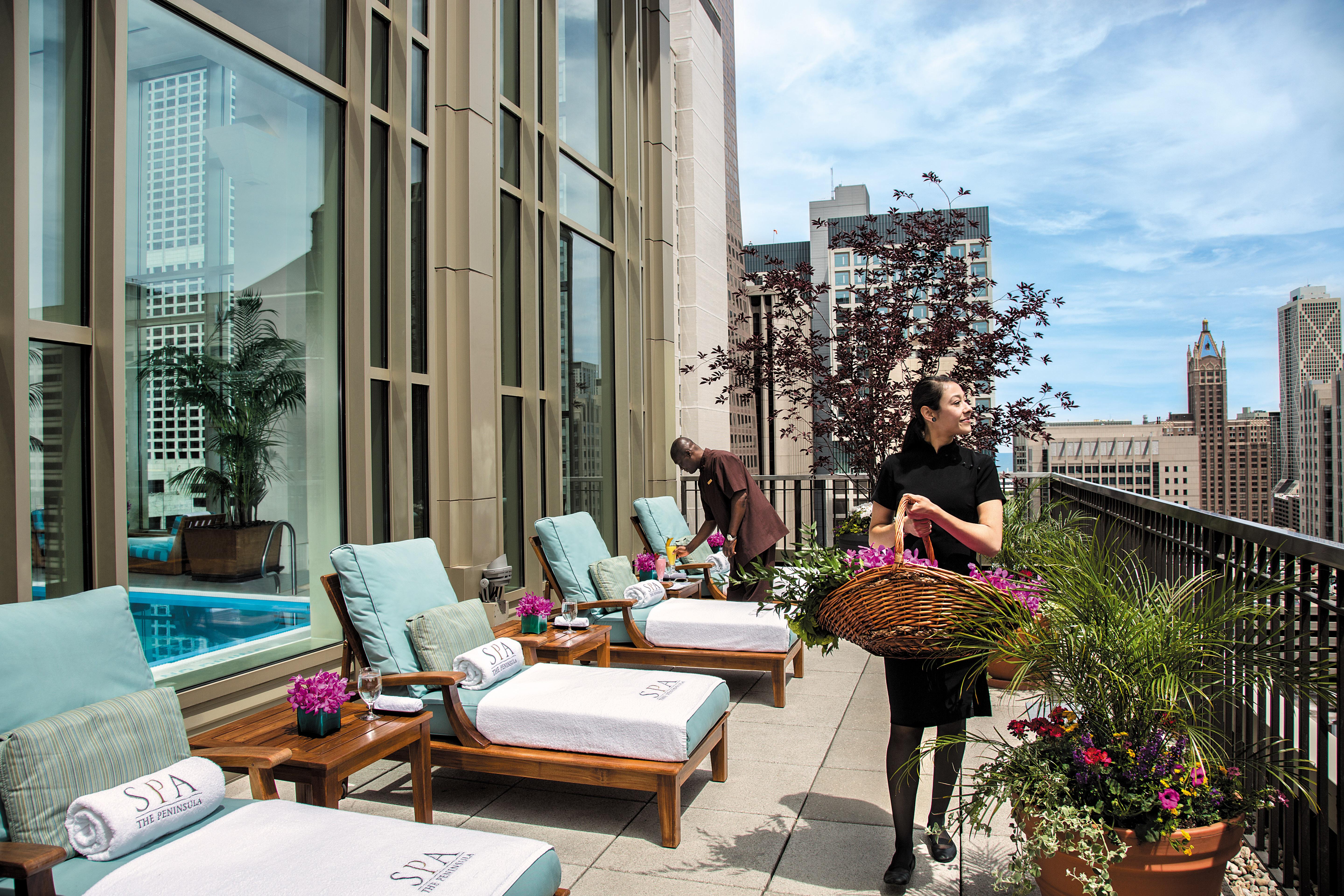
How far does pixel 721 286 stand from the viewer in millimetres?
14305

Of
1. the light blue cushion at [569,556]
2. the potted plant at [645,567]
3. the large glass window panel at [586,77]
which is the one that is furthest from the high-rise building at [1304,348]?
the light blue cushion at [569,556]

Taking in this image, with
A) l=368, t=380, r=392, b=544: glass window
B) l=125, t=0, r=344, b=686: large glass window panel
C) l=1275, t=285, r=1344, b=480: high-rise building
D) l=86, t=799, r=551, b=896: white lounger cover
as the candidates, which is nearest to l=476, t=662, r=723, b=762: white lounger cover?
l=86, t=799, r=551, b=896: white lounger cover

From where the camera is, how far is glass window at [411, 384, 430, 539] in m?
5.06

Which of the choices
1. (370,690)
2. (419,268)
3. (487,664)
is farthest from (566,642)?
(419,268)

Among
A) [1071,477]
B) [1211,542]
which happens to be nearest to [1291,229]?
[1071,477]

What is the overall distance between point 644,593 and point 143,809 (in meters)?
3.31

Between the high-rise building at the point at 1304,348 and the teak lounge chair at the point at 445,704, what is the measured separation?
103 metres

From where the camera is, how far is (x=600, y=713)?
3.16 meters

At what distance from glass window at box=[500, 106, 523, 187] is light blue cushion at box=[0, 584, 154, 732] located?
4384 millimetres

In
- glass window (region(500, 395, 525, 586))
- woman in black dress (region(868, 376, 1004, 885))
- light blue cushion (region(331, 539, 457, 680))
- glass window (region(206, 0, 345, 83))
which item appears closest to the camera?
woman in black dress (region(868, 376, 1004, 885))

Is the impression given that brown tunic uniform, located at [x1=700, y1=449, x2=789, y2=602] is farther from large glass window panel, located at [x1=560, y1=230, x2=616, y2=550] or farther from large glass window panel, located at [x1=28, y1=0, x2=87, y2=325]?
large glass window panel, located at [x1=28, y1=0, x2=87, y2=325]

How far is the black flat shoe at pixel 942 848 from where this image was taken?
269 centimetres

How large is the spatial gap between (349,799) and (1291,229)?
6157 cm

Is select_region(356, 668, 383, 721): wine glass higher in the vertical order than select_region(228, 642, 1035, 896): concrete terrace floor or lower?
higher
